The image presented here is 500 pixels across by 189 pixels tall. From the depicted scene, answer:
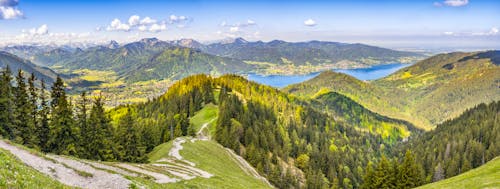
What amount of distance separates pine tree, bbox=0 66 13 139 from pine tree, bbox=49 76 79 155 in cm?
579

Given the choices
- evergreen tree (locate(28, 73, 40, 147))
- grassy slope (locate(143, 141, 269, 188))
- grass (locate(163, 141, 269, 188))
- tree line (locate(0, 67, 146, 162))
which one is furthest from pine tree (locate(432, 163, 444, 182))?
evergreen tree (locate(28, 73, 40, 147))

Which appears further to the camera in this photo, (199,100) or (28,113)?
(199,100)

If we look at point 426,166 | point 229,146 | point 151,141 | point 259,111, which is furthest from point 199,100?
point 426,166

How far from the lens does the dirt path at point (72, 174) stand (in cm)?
2572

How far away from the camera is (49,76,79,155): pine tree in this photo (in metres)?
53.8

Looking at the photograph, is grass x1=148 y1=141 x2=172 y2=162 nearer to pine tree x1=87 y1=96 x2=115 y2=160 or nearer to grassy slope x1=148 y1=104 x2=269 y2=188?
grassy slope x1=148 y1=104 x2=269 y2=188

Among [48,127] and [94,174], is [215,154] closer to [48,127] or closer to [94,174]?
[48,127]

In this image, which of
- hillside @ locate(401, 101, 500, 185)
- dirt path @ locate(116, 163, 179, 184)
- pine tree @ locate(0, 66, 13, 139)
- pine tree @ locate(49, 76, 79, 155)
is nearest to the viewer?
dirt path @ locate(116, 163, 179, 184)

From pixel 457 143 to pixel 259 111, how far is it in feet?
326

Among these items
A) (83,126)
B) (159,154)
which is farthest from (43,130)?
(159,154)

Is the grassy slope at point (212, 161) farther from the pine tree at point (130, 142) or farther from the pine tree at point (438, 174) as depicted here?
the pine tree at point (438, 174)

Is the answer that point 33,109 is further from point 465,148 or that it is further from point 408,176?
point 465,148

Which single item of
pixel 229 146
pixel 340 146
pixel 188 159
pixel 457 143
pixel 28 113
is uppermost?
pixel 28 113

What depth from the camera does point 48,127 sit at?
54594 millimetres
